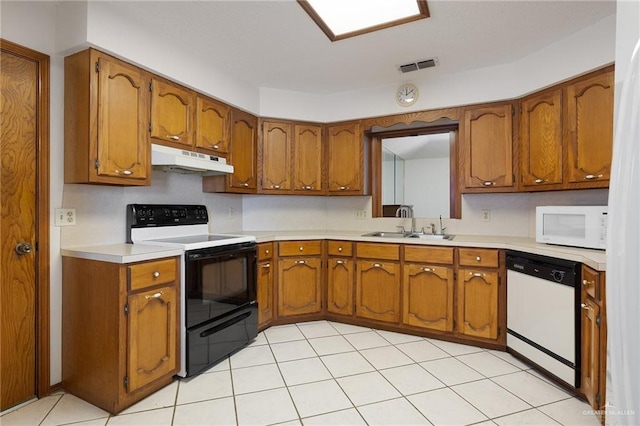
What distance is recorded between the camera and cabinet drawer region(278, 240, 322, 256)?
10.3ft

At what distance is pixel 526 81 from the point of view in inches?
106

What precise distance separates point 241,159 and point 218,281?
1.27m

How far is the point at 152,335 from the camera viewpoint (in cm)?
198

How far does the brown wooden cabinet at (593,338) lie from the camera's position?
1679 mm

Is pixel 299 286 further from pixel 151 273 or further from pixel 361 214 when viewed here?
pixel 151 273

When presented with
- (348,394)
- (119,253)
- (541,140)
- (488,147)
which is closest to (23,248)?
(119,253)

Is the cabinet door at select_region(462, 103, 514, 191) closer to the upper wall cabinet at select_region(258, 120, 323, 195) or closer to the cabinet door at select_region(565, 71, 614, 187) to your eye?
the cabinet door at select_region(565, 71, 614, 187)

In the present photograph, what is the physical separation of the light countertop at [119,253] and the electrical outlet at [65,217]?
0.54 feet

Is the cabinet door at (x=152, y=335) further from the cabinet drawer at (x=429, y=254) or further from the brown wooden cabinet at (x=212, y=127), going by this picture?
the cabinet drawer at (x=429, y=254)

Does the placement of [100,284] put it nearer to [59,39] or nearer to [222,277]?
[222,277]

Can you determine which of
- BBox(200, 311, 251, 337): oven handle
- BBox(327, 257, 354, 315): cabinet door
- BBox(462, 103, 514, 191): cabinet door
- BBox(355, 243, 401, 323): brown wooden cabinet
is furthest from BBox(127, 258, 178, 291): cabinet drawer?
BBox(462, 103, 514, 191): cabinet door

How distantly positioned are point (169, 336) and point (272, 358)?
79cm

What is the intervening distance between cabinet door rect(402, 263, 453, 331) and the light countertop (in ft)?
6.30

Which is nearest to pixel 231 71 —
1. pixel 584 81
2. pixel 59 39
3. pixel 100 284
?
pixel 59 39
